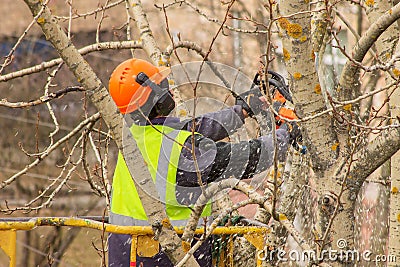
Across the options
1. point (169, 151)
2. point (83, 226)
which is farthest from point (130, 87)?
point (83, 226)

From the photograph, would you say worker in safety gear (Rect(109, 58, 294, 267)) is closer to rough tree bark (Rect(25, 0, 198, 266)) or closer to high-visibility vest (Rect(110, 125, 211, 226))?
high-visibility vest (Rect(110, 125, 211, 226))

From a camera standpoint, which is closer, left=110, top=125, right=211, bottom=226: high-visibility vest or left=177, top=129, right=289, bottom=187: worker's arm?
left=110, top=125, right=211, bottom=226: high-visibility vest

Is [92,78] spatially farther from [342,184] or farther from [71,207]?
[71,207]

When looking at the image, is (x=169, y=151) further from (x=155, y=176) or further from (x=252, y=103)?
(x=252, y=103)

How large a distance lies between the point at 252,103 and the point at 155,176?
2.29ft

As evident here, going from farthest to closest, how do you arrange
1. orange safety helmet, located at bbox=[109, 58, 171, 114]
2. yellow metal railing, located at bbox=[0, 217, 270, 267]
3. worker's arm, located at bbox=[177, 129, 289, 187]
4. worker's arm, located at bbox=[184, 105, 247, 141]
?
1. worker's arm, located at bbox=[184, 105, 247, 141]
2. orange safety helmet, located at bbox=[109, 58, 171, 114]
3. worker's arm, located at bbox=[177, 129, 289, 187]
4. yellow metal railing, located at bbox=[0, 217, 270, 267]

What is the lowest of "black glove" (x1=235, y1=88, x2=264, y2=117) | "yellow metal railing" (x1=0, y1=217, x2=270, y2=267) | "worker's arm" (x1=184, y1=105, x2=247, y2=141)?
→ "yellow metal railing" (x1=0, y1=217, x2=270, y2=267)

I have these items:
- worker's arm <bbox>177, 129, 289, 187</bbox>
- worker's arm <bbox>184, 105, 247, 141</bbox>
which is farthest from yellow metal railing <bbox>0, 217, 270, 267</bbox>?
worker's arm <bbox>184, 105, 247, 141</bbox>

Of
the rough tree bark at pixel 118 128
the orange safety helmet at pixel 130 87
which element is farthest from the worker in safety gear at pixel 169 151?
the rough tree bark at pixel 118 128

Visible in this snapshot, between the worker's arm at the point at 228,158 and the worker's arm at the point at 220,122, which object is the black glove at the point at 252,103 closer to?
the worker's arm at the point at 220,122

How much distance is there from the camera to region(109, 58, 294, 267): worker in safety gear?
3.03 meters

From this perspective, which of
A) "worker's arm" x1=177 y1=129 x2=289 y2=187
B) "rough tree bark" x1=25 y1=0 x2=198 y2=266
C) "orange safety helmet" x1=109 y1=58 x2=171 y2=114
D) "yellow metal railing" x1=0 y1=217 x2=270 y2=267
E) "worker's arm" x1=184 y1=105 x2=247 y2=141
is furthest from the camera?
"worker's arm" x1=184 y1=105 x2=247 y2=141

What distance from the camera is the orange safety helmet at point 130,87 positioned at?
323cm

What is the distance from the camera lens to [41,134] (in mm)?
10773
